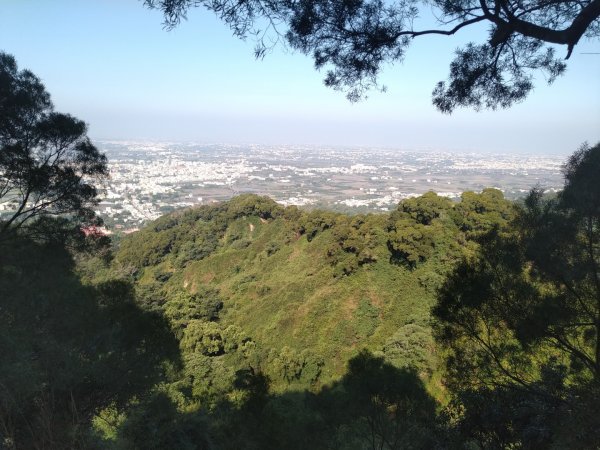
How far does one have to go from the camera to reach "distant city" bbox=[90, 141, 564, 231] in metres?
51.4

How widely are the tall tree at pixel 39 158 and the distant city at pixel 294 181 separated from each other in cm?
3377

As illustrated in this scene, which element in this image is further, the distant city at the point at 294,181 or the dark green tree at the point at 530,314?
the distant city at the point at 294,181

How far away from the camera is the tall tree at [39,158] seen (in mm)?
6906

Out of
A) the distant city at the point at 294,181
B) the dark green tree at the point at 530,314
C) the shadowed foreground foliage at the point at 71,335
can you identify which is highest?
the dark green tree at the point at 530,314

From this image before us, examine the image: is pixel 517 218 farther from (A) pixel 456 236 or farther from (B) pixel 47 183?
(A) pixel 456 236

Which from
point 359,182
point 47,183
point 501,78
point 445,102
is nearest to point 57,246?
point 47,183

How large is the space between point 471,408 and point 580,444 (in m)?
2.04

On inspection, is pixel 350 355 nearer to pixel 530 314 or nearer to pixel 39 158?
→ pixel 530 314

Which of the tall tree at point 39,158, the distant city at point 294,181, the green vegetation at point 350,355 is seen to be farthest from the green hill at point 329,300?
the distant city at point 294,181

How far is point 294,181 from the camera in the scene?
70500 millimetres

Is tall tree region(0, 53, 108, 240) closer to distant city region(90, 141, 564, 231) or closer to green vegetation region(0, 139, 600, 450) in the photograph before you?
green vegetation region(0, 139, 600, 450)

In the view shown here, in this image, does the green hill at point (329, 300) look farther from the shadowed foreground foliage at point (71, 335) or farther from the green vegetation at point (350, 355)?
the shadowed foreground foliage at point (71, 335)

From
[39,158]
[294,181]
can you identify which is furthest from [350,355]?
[294,181]

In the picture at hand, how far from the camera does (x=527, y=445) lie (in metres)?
4.73
